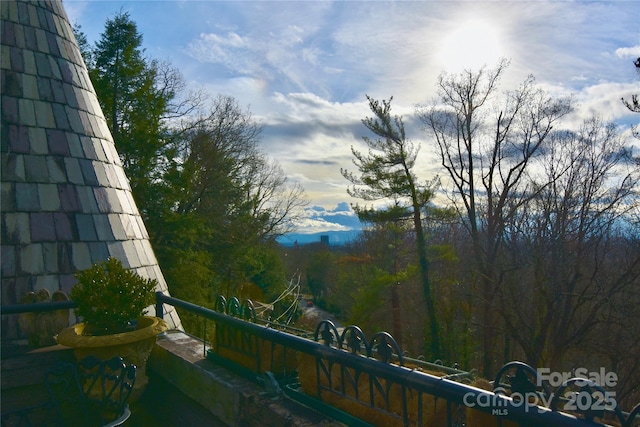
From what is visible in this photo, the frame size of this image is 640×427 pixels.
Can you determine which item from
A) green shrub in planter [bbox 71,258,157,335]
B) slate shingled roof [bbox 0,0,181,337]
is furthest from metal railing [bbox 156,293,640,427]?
slate shingled roof [bbox 0,0,181,337]

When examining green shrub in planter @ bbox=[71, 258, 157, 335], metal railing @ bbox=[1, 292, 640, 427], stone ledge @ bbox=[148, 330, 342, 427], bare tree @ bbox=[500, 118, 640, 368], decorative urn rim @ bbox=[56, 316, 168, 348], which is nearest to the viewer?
metal railing @ bbox=[1, 292, 640, 427]

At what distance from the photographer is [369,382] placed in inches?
94.2

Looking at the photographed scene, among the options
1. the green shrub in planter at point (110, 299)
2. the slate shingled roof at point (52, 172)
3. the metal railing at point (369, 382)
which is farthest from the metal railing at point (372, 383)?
the slate shingled roof at point (52, 172)

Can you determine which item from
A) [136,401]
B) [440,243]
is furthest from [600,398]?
[440,243]

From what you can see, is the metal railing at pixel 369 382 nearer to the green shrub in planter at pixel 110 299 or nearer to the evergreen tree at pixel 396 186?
the green shrub in planter at pixel 110 299

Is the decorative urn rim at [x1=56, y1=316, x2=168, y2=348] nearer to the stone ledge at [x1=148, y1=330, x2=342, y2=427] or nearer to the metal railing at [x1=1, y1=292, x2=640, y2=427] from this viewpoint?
the stone ledge at [x1=148, y1=330, x2=342, y2=427]

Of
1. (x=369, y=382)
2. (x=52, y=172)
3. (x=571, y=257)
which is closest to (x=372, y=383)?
(x=369, y=382)

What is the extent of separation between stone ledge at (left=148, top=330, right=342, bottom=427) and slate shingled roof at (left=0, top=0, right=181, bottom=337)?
1.22m

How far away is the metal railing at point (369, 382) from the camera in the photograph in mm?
1687

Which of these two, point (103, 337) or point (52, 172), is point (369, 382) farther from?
point (52, 172)

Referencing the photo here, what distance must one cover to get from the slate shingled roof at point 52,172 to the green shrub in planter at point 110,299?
1380 mm

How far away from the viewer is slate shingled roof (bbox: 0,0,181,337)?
462cm

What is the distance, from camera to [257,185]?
86.8ft

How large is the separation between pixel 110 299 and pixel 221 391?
1.14 metres
